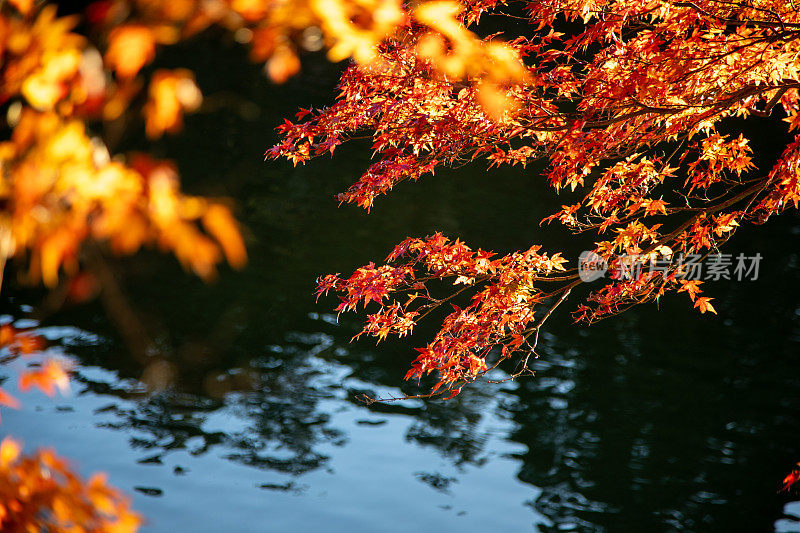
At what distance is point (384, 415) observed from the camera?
240 inches

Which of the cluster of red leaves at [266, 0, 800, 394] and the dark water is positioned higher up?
the cluster of red leaves at [266, 0, 800, 394]

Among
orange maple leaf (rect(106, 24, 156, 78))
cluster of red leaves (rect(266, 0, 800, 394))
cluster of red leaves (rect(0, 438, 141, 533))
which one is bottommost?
cluster of red leaves (rect(0, 438, 141, 533))

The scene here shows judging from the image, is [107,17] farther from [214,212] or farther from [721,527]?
[721,527]

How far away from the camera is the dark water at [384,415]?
5039mm

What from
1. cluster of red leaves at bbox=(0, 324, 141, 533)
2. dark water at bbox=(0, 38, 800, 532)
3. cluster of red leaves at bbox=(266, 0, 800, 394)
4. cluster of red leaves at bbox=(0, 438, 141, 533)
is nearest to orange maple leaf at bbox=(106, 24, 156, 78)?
cluster of red leaves at bbox=(0, 324, 141, 533)

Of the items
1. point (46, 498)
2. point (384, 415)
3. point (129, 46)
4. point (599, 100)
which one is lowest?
point (46, 498)

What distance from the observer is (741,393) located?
22.2 ft

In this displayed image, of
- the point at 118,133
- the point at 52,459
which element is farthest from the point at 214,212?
the point at 52,459

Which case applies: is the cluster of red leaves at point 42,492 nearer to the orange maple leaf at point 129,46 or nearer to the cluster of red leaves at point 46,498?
the cluster of red leaves at point 46,498

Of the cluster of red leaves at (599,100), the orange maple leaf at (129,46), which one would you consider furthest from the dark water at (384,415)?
the orange maple leaf at (129,46)

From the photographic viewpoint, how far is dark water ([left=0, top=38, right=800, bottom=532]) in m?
5.04

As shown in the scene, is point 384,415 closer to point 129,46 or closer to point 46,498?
point 46,498

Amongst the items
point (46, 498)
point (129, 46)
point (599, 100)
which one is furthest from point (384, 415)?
point (129, 46)

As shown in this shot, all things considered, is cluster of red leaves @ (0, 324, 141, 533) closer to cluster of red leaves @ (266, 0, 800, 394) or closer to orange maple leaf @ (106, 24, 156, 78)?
orange maple leaf @ (106, 24, 156, 78)
